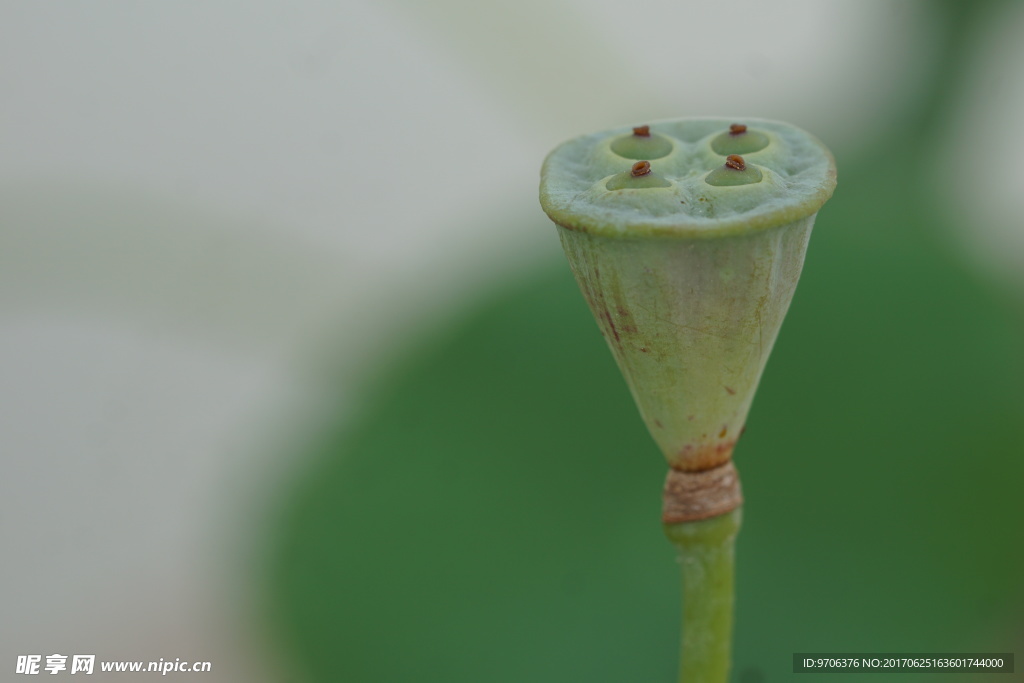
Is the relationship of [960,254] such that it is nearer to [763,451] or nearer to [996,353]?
[996,353]

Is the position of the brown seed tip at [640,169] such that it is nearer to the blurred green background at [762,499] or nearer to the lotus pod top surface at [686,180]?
the lotus pod top surface at [686,180]

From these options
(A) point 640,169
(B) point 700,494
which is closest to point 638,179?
(A) point 640,169

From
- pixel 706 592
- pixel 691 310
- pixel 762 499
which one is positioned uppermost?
pixel 691 310

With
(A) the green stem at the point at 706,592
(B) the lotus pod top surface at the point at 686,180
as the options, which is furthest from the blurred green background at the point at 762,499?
(B) the lotus pod top surface at the point at 686,180

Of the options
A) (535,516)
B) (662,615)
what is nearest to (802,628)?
(662,615)

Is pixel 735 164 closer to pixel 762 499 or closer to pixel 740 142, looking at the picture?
pixel 740 142

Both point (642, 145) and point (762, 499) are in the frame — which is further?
point (762, 499)

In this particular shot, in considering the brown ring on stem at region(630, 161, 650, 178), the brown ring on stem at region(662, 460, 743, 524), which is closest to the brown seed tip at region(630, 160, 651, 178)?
the brown ring on stem at region(630, 161, 650, 178)
